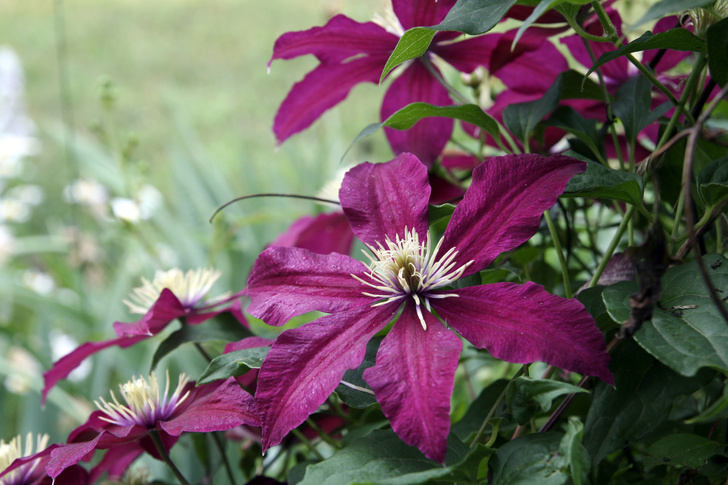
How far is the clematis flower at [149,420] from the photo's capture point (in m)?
0.36

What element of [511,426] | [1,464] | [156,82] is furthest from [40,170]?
[511,426]

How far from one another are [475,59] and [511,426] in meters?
0.28

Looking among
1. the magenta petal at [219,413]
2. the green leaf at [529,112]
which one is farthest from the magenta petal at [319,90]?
the magenta petal at [219,413]

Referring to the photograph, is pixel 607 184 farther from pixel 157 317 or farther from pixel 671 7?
pixel 157 317

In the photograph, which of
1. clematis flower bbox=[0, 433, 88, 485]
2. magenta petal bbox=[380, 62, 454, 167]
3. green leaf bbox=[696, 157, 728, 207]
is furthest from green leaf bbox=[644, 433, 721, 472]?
clematis flower bbox=[0, 433, 88, 485]

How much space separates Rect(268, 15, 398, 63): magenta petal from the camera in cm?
47

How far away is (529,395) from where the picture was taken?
1.07 ft

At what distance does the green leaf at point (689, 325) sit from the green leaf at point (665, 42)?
0.11 m

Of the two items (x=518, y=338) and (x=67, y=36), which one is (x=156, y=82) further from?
(x=518, y=338)

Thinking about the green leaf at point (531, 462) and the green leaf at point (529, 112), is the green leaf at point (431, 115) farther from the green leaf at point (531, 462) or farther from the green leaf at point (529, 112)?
the green leaf at point (531, 462)

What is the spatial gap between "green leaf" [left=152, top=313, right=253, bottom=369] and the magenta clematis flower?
0.50 feet

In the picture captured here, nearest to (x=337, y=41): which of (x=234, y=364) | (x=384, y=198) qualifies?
(x=384, y=198)

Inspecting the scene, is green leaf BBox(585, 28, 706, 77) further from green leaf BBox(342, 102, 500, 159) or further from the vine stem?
the vine stem

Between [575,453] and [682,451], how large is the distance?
12 centimetres
